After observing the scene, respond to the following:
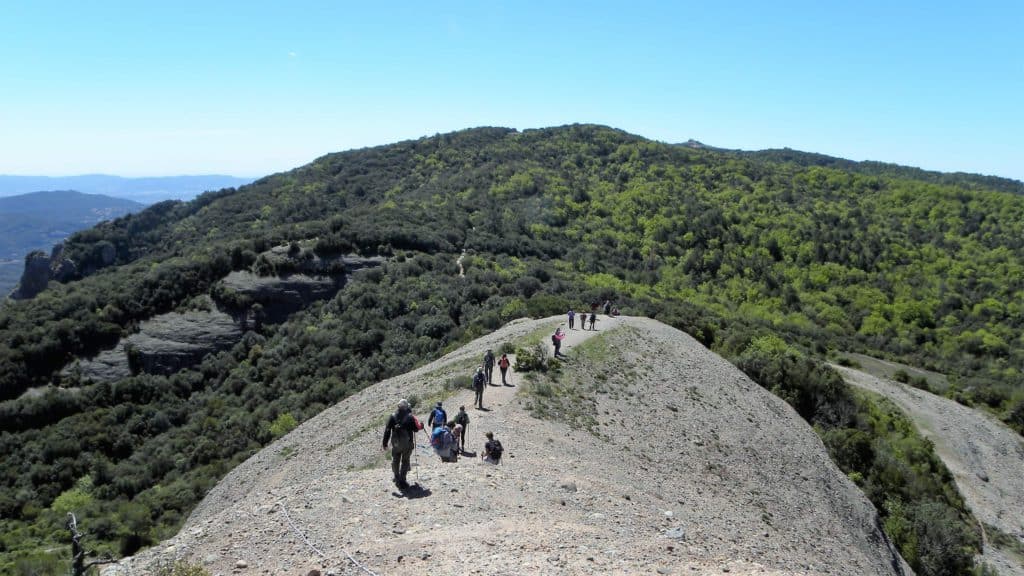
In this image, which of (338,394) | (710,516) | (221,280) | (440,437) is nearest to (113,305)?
(221,280)

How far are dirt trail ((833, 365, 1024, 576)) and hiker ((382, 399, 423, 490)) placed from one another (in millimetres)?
26907

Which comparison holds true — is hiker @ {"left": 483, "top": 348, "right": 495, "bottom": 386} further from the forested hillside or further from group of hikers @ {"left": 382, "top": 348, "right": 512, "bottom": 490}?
the forested hillside

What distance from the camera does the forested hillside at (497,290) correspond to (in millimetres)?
28375

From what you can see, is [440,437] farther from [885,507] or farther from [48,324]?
[48,324]

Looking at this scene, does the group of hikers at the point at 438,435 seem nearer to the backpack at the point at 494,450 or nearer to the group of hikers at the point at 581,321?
the backpack at the point at 494,450

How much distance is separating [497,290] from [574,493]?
33.2 meters

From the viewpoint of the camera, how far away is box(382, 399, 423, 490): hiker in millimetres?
11789

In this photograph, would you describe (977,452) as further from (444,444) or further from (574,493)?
(444,444)

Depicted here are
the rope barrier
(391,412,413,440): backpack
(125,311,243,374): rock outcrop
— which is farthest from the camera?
(125,311,243,374): rock outcrop

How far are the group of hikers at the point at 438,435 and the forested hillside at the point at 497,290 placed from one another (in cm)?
1214

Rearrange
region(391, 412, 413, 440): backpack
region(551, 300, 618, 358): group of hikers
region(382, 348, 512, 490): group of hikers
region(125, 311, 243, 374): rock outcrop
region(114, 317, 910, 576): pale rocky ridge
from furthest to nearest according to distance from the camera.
A: region(125, 311, 243, 374): rock outcrop
region(551, 300, 618, 358): group of hikers
region(382, 348, 512, 490): group of hikers
region(391, 412, 413, 440): backpack
region(114, 317, 910, 576): pale rocky ridge

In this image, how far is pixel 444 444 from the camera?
14.8m

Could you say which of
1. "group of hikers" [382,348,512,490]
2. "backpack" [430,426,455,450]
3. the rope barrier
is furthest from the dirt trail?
the rope barrier

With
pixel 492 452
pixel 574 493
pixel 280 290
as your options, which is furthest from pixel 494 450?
pixel 280 290
